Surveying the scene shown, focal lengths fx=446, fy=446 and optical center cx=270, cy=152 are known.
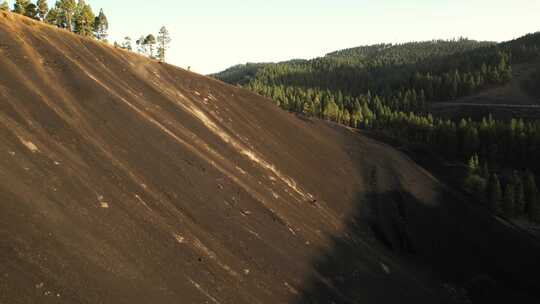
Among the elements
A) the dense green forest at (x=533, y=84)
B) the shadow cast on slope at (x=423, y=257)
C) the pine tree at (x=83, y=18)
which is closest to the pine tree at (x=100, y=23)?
the pine tree at (x=83, y=18)

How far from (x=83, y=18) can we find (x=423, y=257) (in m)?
65.6

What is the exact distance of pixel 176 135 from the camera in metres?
44.5

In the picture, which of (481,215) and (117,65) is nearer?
(117,65)

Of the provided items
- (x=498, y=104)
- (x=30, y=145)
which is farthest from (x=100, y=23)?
(x=498, y=104)

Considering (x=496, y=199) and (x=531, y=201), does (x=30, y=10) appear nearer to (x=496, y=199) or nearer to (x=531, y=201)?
(x=496, y=199)

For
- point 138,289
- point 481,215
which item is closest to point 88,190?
point 138,289

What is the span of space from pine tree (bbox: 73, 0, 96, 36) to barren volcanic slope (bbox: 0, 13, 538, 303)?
21977 mm

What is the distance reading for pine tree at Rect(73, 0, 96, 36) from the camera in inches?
2974

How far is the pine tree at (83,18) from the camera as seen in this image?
75.6 meters

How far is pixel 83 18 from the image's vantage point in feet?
250

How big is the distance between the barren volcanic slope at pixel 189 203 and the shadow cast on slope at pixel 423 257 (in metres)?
0.24

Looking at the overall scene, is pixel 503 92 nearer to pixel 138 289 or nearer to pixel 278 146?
pixel 278 146

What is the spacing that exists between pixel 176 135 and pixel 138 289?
23028mm

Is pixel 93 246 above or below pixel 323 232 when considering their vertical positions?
above
